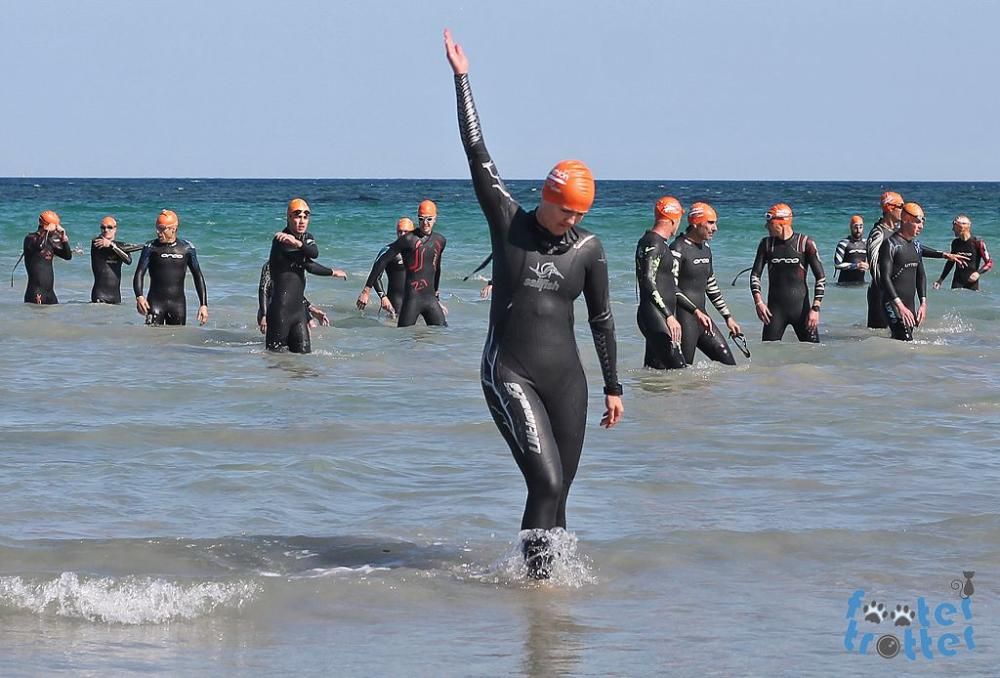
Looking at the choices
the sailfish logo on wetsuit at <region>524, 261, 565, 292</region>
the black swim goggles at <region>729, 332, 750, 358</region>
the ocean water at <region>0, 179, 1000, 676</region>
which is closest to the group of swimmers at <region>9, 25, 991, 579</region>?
the sailfish logo on wetsuit at <region>524, 261, 565, 292</region>

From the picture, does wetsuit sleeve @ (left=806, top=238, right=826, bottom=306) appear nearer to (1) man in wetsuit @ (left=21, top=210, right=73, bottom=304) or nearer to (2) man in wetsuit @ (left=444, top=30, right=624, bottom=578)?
(2) man in wetsuit @ (left=444, top=30, right=624, bottom=578)

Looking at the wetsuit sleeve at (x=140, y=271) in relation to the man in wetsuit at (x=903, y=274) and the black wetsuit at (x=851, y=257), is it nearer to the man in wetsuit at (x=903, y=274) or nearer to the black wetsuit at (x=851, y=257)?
the man in wetsuit at (x=903, y=274)

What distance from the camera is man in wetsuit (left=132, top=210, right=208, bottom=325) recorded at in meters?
16.0

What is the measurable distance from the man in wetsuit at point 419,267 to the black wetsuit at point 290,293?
1.70 metres

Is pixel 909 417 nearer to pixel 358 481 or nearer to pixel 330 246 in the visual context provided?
pixel 358 481

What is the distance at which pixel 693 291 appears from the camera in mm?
12914

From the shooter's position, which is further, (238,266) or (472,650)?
(238,266)

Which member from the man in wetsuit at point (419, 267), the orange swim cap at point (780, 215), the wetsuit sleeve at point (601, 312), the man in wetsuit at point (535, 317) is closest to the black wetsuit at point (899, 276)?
the orange swim cap at point (780, 215)

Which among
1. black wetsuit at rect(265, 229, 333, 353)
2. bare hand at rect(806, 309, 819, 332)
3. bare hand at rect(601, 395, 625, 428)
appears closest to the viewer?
bare hand at rect(601, 395, 625, 428)

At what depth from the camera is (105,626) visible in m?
6.12

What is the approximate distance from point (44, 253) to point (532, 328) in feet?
49.8

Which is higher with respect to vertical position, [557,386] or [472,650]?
[557,386]

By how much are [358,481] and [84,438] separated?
7.60 feet

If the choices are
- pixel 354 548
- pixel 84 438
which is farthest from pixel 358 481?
pixel 84 438
